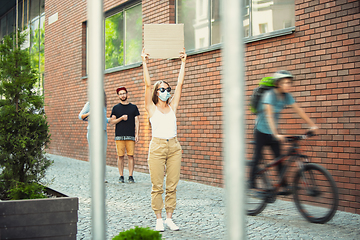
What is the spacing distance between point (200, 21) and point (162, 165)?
463cm

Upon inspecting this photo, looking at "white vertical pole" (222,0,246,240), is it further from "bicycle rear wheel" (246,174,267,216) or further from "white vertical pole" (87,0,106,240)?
"bicycle rear wheel" (246,174,267,216)

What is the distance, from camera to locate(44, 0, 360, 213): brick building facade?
17.7 feet

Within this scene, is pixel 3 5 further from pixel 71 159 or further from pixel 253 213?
pixel 253 213

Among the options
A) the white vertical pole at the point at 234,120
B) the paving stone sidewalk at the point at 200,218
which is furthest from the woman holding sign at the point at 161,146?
the white vertical pole at the point at 234,120

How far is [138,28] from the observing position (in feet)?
34.8

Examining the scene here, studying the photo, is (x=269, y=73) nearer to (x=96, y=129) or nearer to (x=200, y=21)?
(x=200, y=21)

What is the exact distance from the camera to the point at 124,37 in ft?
37.1

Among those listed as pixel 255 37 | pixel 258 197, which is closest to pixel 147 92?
pixel 258 197

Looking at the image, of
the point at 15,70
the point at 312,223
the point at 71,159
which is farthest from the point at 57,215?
the point at 71,159

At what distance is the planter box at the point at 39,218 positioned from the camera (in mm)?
3414

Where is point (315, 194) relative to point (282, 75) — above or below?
below

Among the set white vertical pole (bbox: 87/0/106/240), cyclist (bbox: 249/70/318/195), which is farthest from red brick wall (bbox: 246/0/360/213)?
white vertical pole (bbox: 87/0/106/240)

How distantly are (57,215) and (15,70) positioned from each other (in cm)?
182

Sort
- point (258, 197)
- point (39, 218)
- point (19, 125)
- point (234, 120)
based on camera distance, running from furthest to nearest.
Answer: point (258, 197)
point (19, 125)
point (39, 218)
point (234, 120)
